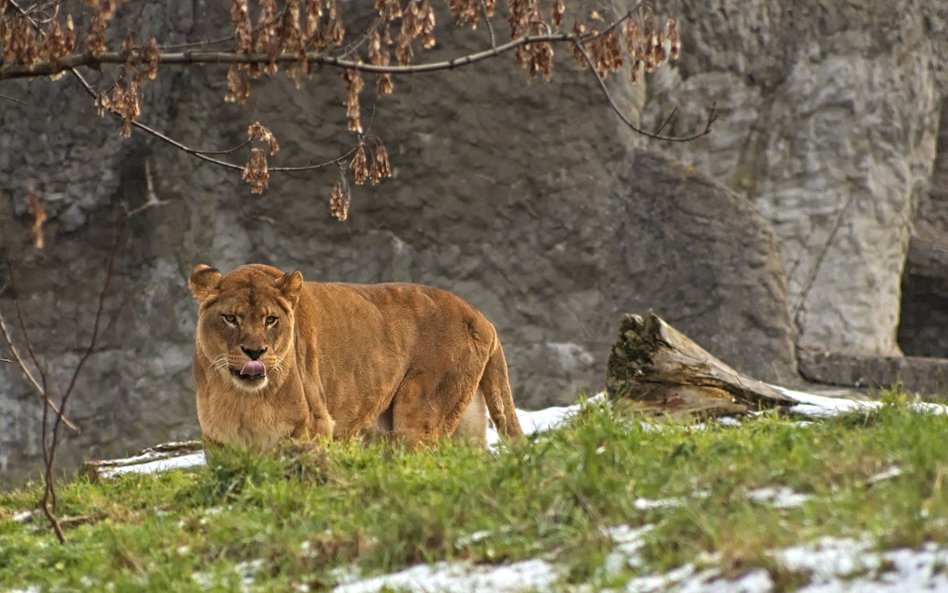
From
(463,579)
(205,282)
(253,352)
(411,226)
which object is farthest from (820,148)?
(463,579)

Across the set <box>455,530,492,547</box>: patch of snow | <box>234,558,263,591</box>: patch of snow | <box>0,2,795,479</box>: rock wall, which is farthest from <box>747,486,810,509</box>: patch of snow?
<box>0,2,795,479</box>: rock wall

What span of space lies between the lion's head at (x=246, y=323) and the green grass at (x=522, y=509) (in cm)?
85

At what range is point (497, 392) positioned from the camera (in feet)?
31.7

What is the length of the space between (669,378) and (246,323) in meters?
2.41

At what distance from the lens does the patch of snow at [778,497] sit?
19.0ft

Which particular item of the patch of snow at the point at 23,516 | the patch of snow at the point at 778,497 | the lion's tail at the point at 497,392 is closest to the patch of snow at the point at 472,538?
the patch of snow at the point at 778,497

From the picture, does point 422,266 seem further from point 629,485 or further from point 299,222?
point 629,485

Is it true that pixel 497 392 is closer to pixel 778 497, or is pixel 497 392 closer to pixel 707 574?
pixel 778 497

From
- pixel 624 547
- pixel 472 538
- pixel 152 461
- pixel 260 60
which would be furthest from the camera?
pixel 152 461

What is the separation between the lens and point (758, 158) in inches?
575

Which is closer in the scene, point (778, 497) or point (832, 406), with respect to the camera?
point (778, 497)

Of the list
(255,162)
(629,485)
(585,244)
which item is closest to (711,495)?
(629,485)

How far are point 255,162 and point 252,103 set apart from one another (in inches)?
195

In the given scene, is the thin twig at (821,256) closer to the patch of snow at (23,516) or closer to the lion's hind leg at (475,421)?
the lion's hind leg at (475,421)
